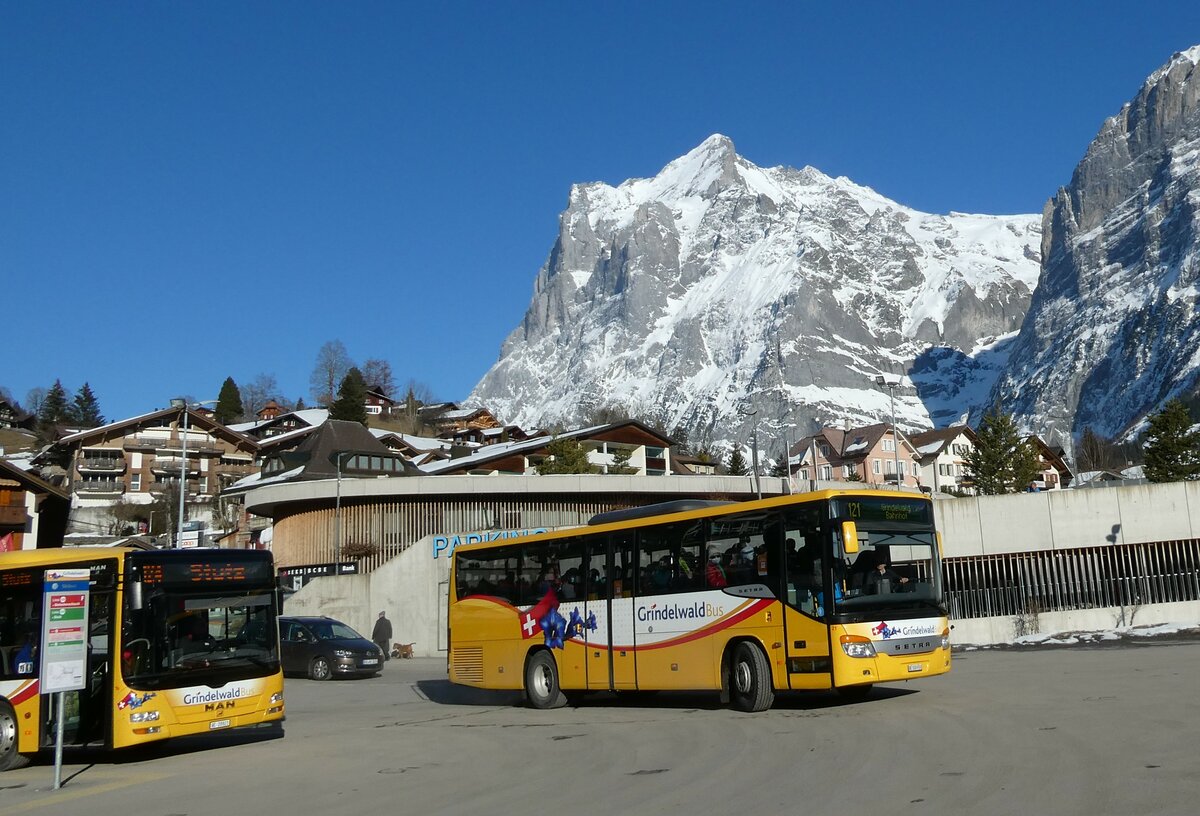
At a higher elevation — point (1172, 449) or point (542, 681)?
point (1172, 449)

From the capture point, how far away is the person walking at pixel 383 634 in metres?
36.6

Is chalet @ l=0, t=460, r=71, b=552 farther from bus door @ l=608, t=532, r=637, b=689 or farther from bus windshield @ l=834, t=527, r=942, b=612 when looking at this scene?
bus windshield @ l=834, t=527, r=942, b=612

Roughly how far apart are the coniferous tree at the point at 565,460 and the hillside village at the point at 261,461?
19 centimetres

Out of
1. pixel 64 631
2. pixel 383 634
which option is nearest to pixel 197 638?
pixel 64 631

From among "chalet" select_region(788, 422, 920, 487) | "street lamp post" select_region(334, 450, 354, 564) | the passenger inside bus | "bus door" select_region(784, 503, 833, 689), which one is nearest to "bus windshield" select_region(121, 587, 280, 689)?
the passenger inside bus

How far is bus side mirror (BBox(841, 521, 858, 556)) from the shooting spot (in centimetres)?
1418

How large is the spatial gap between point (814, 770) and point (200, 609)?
7981 millimetres

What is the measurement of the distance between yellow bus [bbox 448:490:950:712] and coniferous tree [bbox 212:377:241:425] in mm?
116218

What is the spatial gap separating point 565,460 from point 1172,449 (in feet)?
109

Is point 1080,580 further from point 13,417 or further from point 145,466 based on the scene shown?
point 13,417

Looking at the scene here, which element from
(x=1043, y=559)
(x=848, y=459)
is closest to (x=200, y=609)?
(x=1043, y=559)

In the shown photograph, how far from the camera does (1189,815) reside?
759cm

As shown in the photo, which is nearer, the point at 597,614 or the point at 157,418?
the point at 597,614

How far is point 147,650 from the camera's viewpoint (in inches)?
527
